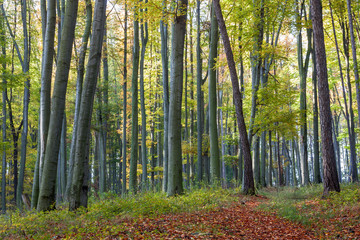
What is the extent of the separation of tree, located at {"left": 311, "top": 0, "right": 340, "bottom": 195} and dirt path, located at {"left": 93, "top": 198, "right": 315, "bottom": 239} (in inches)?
112

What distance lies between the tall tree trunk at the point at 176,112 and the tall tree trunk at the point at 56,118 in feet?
10.2

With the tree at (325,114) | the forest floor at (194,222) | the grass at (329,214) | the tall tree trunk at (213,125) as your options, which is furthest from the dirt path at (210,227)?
the tall tree trunk at (213,125)

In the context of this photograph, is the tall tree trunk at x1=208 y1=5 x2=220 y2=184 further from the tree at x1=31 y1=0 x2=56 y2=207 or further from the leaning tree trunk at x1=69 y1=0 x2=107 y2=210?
the tree at x1=31 y1=0 x2=56 y2=207

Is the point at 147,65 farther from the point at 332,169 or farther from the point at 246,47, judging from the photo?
the point at 332,169

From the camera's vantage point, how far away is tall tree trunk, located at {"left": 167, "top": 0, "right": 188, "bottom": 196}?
8.77 metres

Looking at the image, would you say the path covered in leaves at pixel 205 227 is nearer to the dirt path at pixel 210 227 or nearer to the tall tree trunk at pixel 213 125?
the dirt path at pixel 210 227

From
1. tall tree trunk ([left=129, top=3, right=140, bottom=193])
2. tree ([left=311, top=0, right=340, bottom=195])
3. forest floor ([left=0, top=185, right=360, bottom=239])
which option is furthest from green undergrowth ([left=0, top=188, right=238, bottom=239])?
tall tree trunk ([left=129, top=3, right=140, bottom=193])

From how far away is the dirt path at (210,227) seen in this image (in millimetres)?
4512

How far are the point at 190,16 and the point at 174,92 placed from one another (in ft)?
26.7

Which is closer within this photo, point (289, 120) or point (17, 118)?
point (289, 120)

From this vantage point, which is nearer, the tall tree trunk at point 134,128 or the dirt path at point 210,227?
the dirt path at point 210,227

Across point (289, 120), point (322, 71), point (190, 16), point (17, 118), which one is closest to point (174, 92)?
point (322, 71)

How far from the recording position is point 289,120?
40.9ft

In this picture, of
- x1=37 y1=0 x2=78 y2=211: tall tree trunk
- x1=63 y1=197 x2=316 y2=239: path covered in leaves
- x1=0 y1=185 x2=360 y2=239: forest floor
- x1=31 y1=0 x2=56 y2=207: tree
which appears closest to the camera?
x1=63 y1=197 x2=316 y2=239: path covered in leaves
